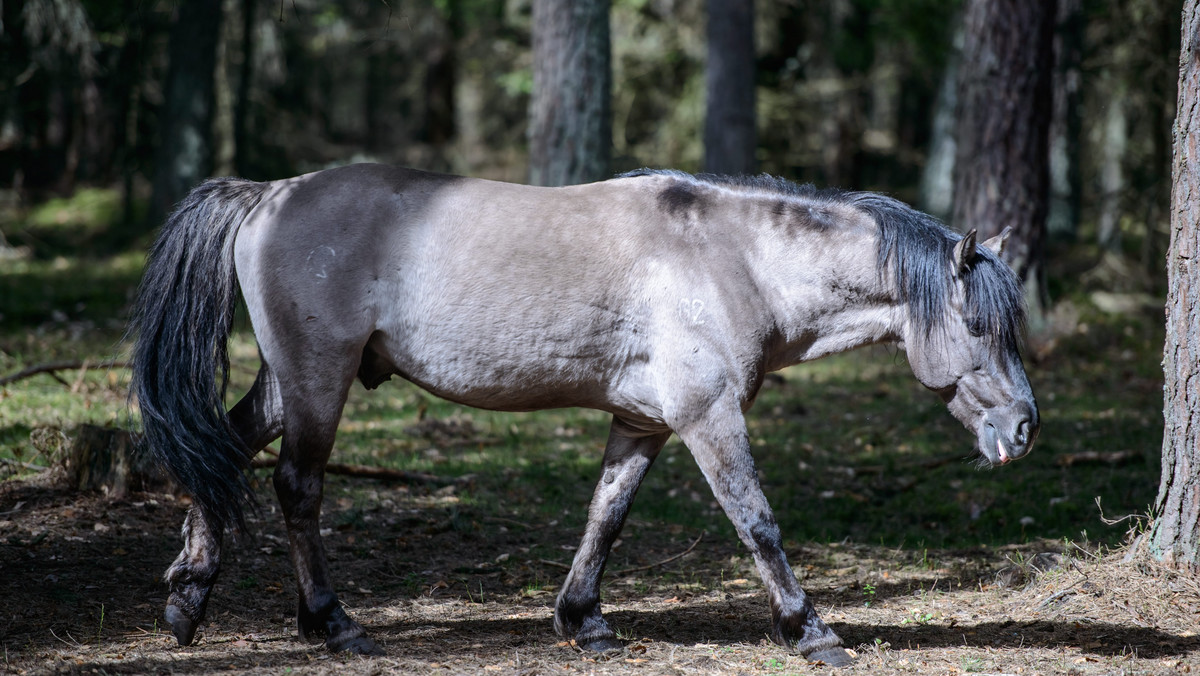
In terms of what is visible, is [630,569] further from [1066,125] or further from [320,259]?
[1066,125]

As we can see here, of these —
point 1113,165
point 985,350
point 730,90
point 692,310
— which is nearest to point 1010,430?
point 985,350

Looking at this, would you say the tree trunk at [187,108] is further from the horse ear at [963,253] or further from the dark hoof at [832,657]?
the dark hoof at [832,657]

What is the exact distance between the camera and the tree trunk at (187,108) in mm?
15234

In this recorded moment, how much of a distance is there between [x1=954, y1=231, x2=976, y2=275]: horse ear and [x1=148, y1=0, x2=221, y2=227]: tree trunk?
14003 mm

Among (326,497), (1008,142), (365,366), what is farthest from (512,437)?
(1008,142)

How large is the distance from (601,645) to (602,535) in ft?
1.69

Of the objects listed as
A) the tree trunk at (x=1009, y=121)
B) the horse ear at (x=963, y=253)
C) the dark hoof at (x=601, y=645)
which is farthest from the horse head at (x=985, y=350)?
the tree trunk at (x=1009, y=121)

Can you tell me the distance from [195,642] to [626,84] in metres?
14.4

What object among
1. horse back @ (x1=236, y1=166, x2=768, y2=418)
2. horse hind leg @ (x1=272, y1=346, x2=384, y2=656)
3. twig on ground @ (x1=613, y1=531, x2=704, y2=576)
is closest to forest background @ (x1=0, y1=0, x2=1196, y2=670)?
twig on ground @ (x1=613, y1=531, x2=704, y2=576)

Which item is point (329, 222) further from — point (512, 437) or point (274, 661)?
point (512, 437)

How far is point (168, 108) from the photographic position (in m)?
15.6

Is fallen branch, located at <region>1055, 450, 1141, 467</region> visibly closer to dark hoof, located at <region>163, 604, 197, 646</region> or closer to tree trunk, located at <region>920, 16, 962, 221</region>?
dark hoof, located at <region>163, 604, 197, 646</region>

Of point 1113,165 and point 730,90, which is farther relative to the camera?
point 1113,165

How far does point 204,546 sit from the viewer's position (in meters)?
4.22
